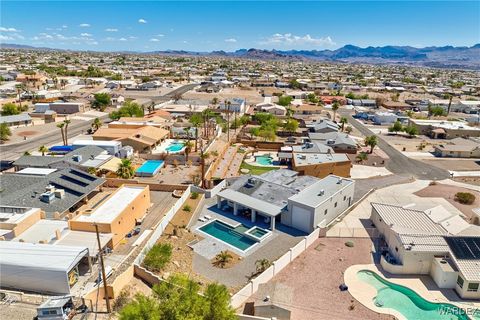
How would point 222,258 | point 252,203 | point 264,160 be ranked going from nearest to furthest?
point 222,258, point 252,203, point 264,160

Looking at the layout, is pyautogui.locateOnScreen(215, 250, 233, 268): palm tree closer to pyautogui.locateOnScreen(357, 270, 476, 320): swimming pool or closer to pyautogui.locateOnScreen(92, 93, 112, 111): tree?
pyautogui.locateOnScreen(357, 270, 476, 320): swimming pool

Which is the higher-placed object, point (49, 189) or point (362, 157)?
point (49, 189)

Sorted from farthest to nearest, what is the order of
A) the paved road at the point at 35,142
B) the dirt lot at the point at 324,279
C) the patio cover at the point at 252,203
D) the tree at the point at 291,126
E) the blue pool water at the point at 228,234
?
the tree at the point at 291,126
the paved road at the point at 35,142
the patio cover at the point at 252,203
the blue pool water at the point at 228,234
the dirt lot at the point at 324,279

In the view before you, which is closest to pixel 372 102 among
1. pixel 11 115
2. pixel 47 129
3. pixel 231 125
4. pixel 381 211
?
pixel 231 125

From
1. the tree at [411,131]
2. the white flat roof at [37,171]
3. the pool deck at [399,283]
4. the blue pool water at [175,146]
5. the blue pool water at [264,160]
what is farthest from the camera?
the tree at [411,131]

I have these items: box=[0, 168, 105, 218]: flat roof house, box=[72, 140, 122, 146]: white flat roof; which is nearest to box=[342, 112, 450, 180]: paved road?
box=[0, 168, 105, 218]: flat roof house

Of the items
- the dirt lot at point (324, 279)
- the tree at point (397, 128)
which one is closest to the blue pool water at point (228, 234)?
the dirt lot at point (324, 279)

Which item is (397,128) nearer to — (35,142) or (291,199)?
(291,199)

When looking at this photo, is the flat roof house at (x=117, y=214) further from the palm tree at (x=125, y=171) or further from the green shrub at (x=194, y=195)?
the palm tree at (x=125, y=171)

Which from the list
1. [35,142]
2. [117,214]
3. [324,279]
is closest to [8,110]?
[35,142]
